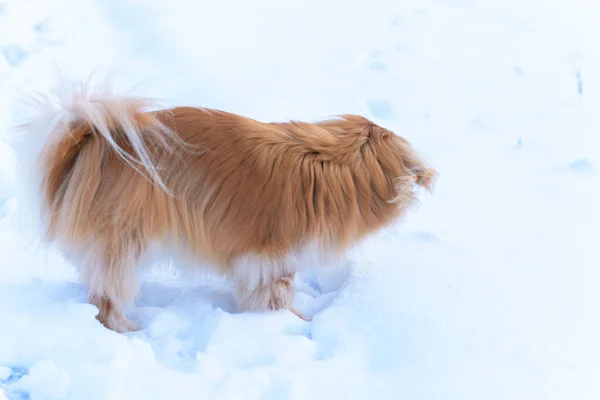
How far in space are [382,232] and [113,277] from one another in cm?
129

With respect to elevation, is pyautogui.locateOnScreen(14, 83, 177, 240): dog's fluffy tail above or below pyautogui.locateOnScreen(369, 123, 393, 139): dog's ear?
above

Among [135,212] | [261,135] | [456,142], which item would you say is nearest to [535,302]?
[261,135]

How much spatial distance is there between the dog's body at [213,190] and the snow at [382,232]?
0.59 feet

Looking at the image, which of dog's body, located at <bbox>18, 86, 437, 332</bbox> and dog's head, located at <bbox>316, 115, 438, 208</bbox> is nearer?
dog's body, located at <bbox>18, 86, 437, 332</bbox>

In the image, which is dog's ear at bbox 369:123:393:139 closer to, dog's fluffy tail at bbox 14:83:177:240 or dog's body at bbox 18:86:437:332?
dog's body at bbox 18:86:437:332

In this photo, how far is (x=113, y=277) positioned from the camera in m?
2.47

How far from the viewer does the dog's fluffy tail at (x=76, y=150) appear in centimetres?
240

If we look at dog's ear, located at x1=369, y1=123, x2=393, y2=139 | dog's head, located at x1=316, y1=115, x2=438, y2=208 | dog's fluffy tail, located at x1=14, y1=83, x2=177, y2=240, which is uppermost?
dog's fluffy tail, located at x1=14, y1=83, x2=177, y2=240

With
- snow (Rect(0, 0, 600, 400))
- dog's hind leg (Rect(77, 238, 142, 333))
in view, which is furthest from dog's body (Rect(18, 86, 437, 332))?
snow (Rect(0, 0, 600, 400))

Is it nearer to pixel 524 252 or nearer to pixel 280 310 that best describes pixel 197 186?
pixel 280 310

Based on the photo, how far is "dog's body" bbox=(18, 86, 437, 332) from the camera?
2424mm

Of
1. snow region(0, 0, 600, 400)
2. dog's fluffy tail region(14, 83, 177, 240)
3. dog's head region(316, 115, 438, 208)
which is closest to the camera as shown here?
snow region(0, 0, 600, 400)

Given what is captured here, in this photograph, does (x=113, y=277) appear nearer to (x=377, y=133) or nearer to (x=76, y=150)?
(x=76, y=150)

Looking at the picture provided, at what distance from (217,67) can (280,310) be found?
2.71 meters
